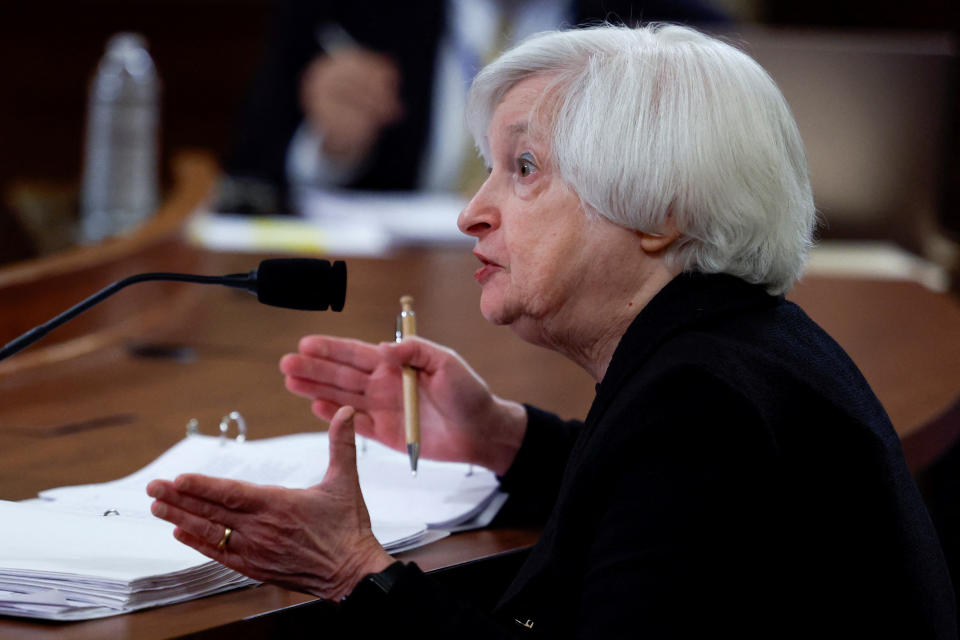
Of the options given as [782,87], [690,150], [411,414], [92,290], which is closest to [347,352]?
[411,414]

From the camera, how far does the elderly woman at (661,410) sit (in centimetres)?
87

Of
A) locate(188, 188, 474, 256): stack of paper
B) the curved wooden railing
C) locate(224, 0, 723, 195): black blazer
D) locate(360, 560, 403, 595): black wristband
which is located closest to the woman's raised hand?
locate(360, 560, 403, 595): black wristband

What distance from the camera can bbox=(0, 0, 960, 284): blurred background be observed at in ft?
10.1

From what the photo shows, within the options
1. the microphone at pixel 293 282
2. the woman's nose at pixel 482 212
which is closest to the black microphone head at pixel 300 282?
the microphone at pixel 293 282

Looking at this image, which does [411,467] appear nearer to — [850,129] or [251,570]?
[251,570]

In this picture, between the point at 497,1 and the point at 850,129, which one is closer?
the point at 850,129

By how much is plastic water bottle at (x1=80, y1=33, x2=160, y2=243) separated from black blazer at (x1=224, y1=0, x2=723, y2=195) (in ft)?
1.04

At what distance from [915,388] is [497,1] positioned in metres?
2.58

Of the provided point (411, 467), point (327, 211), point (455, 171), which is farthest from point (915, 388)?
point (455, 171)

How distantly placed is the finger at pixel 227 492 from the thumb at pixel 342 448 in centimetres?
6

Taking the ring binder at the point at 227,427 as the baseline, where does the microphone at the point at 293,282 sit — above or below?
above

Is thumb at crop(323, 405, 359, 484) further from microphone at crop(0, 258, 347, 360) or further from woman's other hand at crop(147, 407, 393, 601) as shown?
microphone at crop(0, 258, 347, 360)

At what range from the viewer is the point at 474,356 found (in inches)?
76.7

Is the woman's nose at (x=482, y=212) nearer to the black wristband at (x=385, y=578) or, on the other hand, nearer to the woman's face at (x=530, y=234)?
the woman's face at (x=530, y=234)
